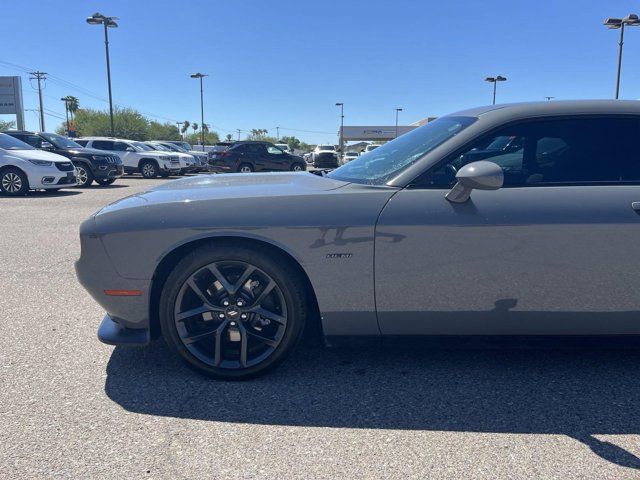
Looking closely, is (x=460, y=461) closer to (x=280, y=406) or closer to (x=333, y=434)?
(x=333, y=434)

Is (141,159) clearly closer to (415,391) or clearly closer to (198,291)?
(198,291)

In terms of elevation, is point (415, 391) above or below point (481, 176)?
below

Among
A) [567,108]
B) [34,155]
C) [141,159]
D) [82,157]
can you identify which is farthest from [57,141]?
[567,108]

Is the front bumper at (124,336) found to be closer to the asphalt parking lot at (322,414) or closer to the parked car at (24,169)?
the asphalt parking lot at (322,414)

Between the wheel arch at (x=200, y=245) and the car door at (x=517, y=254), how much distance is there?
0.41 meters

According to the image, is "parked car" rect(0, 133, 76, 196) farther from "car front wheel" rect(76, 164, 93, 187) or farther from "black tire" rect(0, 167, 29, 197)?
"car front wheel" rect(76, 164, 93, 187)

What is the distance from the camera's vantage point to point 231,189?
9.24 ft

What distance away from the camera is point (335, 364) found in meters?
2.92

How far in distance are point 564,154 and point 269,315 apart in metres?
1.86

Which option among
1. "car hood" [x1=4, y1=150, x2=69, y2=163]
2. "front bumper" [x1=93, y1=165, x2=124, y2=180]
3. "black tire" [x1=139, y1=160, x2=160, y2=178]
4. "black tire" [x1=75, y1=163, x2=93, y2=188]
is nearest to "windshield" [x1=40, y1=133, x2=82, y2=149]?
"black tire" [x1=75, y1=163, x2=93, y2=188]

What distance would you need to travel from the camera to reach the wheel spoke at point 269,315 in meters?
2.62

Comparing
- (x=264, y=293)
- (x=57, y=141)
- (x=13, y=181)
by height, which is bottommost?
(x=264, y=293)

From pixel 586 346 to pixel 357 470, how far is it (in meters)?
1.49

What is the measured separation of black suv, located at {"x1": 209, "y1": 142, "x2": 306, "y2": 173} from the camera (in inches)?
790
